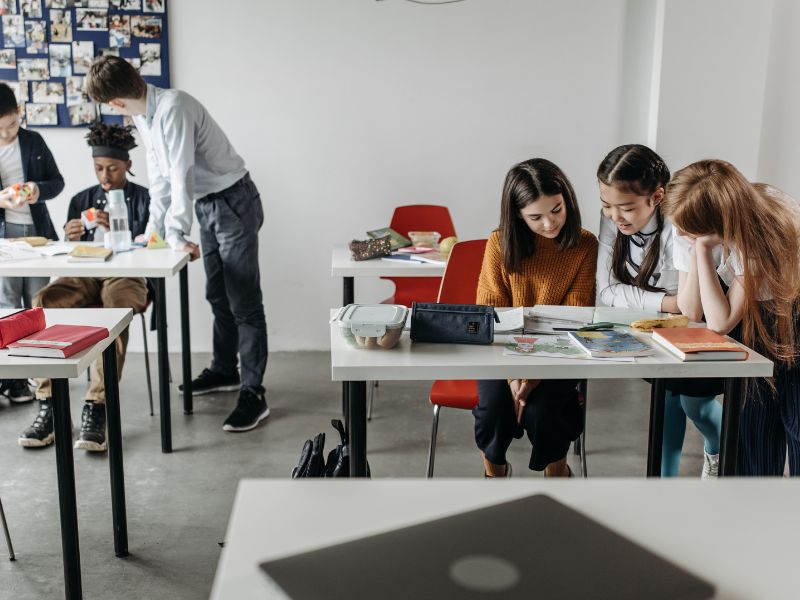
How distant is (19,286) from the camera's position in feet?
12.0

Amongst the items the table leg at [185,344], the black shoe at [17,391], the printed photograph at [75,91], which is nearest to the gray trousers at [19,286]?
the black shoe at [17,391]

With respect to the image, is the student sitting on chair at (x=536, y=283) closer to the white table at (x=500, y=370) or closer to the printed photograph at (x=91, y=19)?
the white table at (x=500, y=370)

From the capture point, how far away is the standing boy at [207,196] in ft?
10.3

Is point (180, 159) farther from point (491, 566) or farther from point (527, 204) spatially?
point (491, 566)

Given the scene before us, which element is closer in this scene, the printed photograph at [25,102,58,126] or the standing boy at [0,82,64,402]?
the standing boy at [0,82,64,402]

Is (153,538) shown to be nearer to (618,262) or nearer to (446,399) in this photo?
(446,399)

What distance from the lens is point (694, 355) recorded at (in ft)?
5.98

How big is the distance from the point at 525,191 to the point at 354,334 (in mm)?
749

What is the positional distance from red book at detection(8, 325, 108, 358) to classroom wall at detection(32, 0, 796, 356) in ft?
8.25

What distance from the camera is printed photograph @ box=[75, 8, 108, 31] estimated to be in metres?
4.17

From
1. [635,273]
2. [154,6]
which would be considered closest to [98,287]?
[154,6]

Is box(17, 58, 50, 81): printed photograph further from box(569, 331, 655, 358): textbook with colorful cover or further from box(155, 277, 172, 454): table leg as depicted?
box(569, 331, 655, 358): textbook with colorful cover

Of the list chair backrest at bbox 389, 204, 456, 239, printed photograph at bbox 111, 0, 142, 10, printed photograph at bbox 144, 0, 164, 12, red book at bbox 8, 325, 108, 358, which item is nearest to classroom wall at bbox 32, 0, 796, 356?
printed photograph at bbox 144, 0, 164, 12

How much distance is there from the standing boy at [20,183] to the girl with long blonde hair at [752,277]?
2.81 m
